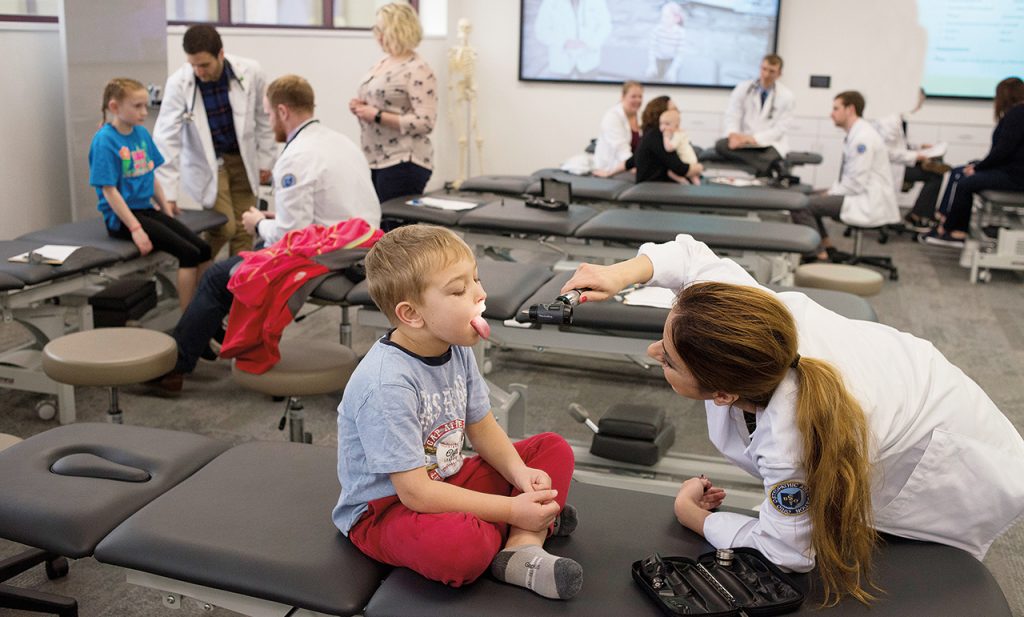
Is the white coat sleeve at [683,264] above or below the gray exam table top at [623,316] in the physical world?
above

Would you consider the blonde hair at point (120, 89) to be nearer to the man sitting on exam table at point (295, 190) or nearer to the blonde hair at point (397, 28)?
the man sitting on exam table at point (295, 190)

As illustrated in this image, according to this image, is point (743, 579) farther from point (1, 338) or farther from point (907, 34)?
point (907, 34)

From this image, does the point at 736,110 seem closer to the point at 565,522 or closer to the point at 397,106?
the point at 397,106

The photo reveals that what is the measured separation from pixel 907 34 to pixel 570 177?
4.08 m

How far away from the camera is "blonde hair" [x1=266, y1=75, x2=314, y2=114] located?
3.30 m

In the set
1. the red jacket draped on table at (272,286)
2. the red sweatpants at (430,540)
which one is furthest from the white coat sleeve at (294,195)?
the red sweatpants at (430,540)

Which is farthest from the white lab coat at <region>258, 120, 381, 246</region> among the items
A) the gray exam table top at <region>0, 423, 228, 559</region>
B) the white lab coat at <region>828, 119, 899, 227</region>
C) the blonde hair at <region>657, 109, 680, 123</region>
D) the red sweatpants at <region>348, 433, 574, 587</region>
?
the white lab coat at <region>828, 119, 899, 227</region>

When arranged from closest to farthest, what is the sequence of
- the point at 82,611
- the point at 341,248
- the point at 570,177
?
the point at 82,611 → the point at 341,248 → the point at 570,177

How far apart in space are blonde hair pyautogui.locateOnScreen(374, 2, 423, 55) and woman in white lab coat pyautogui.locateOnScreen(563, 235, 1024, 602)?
2.87 metres

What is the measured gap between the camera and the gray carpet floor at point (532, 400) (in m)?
2.27

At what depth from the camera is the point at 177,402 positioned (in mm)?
3438

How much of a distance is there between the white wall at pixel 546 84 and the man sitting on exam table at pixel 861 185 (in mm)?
2505

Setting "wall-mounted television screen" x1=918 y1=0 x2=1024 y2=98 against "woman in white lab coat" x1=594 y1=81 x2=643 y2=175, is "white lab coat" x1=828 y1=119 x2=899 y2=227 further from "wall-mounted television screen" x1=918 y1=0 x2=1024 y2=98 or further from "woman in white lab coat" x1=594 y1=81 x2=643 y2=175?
"wall-mounted television screen" x1=918 y1=0 x2=1024 y2=98

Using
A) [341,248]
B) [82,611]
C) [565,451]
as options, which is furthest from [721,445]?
[341,248]
